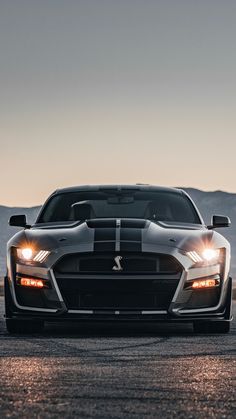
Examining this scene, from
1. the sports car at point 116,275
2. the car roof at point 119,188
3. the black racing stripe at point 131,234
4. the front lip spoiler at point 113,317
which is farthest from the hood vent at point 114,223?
the car roof at point 119,188

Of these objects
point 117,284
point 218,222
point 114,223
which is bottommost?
point 117,284

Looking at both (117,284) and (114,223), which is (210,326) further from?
(114,223)

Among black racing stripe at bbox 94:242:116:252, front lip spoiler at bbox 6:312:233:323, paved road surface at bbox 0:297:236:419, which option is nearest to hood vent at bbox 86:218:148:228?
black racing stripe at bbox 94:242:116:252

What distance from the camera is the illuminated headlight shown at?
29.4 feet

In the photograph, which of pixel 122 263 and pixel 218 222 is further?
pixel 218 222

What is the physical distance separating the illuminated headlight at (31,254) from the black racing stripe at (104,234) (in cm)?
51

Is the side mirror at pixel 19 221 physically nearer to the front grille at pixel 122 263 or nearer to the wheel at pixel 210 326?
the front grille at pixel 122 263

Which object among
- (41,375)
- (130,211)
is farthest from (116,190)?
(41,375)

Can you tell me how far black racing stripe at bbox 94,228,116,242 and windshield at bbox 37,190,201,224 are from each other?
1095 millimetres

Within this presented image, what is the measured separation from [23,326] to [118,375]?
3470 mm

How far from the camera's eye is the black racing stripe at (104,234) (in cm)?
897

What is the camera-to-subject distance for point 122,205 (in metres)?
10.7

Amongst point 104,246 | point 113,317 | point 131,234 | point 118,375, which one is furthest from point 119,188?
point 118,375

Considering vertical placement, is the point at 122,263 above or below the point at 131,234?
below
